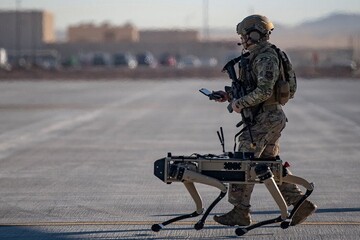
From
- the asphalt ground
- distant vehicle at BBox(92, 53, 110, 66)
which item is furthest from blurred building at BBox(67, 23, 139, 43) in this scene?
the asphalt ground

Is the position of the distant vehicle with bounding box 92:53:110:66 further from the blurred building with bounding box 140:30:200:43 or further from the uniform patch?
the uniform patch

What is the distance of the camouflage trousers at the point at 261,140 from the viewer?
9.50 meters

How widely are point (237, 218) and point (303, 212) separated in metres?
0.62

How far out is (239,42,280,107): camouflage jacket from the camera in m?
9.25

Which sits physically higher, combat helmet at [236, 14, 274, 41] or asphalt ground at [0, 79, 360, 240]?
combat helmet at [236, 14, 274, 41]

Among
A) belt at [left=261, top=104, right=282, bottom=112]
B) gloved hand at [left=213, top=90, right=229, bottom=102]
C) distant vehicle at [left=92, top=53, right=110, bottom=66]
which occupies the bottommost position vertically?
distant vehicle at [left=92, top=53, right=110, bottom=66]

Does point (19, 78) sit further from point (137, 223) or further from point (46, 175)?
point (137, 223)

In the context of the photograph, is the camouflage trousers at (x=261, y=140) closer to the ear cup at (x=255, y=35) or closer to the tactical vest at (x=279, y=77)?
the tactical vest at (x=279, y=77)

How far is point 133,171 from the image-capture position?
608 inches

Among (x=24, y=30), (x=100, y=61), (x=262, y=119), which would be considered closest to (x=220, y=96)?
(x=262, y=119)

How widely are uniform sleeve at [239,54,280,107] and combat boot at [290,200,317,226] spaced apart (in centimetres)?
112

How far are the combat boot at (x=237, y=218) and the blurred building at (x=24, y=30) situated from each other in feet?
452

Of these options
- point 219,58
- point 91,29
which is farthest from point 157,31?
point 219,58

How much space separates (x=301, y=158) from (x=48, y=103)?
20259 mm
